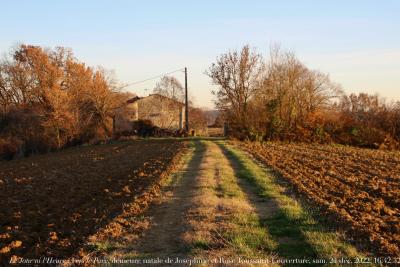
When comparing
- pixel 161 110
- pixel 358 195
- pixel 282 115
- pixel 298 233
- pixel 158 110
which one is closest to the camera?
pixel 298 233

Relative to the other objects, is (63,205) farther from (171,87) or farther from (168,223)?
(171,87)

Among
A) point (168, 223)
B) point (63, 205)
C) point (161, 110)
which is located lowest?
point (63, 205)

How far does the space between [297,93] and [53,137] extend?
27.2 m

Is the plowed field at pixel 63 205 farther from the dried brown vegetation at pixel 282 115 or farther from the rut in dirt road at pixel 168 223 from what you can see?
the dried brown vegetation at pixel 282 115

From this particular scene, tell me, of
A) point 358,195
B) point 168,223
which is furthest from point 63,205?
point 358,195

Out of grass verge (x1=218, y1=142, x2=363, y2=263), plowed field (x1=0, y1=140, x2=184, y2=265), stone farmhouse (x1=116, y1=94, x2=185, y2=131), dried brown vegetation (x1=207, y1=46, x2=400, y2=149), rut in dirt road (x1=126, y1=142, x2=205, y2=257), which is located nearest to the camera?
grass verge (x1=218, y1=142, x2=363, y2=263)

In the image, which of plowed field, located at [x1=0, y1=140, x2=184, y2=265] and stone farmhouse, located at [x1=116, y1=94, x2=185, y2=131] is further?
stone farmhouse, located at [x1=116, y1=94, x2=185, y2=131]

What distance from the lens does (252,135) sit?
125 feet

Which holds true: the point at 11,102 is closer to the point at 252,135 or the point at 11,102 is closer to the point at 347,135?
the point at 252,135

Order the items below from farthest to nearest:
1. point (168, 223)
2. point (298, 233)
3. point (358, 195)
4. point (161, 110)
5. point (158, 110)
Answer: point (158, 110) → point (161, 110) → point (358, 195) → point (168, 223) → point (298, 233)

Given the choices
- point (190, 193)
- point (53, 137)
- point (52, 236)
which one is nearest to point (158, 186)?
point (190, 193)

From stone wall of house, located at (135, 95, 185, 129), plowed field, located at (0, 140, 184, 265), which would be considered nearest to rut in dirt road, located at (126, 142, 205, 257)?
plowed field, located at (0, 140, 184, 265)

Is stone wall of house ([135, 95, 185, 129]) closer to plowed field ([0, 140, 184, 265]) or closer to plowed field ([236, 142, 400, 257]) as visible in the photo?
plowed field ([0, 140, 184, 265])

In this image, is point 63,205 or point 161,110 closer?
point 63,205
